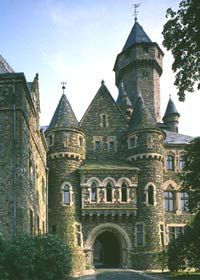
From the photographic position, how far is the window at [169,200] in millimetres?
47625

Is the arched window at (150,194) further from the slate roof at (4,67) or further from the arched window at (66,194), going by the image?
the slate roof at (4,67)

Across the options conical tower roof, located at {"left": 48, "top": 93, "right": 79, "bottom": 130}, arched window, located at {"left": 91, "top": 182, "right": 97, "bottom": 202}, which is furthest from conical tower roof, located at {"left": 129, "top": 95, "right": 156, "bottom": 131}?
arched window, located at {"left": 91, "top": 182, "right": 97, "bottom": 202}

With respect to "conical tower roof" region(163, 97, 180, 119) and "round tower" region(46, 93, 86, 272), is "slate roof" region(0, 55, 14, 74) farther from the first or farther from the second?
"conical tower roof" region(163, 97, 180, 119)

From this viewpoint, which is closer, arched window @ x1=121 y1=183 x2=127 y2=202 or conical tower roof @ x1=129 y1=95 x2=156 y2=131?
arched window @ x1=121 y1=183 x2=127 y2=202

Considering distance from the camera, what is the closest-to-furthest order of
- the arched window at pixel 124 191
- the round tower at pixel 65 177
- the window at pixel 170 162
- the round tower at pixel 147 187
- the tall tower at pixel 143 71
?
the round tower at pixel 65 177 → the round tower at pixel 147 187 → the arched window at pixel 124 191 → the window at pixel 170 162 → the tall tower at pixel 143 71

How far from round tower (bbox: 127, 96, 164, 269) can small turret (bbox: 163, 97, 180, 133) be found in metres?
15.8

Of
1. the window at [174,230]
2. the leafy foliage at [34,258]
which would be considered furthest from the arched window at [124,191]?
the leafy foliage at [34,258]

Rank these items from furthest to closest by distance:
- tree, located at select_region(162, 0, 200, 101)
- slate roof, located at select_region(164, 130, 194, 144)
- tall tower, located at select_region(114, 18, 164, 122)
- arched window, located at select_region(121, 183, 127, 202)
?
tall tower, located at select_region(114, 18, 164, 122), slate roof, located at select_region(164, 130, 194, 144), arched window, located at select_region(121, 183, 127, 202), tree, located at select_region(162, 0, 200, 101)

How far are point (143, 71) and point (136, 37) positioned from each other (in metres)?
4.92

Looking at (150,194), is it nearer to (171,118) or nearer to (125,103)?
(125,103)

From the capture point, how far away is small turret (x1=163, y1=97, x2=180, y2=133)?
61359 millimetres

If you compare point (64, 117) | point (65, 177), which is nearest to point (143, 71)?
point (64, 117)

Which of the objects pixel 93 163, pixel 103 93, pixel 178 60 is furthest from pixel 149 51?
pixel 178 60

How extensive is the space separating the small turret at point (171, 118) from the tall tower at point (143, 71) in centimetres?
157
